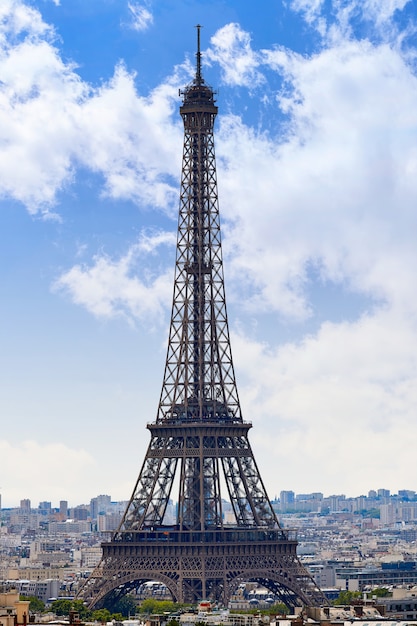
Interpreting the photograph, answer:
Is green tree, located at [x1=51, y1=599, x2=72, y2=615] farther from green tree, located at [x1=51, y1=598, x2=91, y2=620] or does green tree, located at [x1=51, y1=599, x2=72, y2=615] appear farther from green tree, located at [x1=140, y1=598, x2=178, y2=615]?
green tree, located at [x1=140, y1=598, x2=178, y2=615]

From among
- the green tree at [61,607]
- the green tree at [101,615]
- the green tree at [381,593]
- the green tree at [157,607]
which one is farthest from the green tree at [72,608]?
the green tree at [381,593]

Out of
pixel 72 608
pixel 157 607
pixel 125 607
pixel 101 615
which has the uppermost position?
pixel 125 607

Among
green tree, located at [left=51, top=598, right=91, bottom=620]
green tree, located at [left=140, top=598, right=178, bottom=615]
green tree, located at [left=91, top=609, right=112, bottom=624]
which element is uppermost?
green tree, located at [left=140, top=598, right=178, bottom=615]

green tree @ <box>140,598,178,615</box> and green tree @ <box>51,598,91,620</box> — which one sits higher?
green tree @ <box>140,598,178,615</box>

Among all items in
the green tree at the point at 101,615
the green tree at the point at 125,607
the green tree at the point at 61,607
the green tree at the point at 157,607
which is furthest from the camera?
the green tree at the point at 125,607

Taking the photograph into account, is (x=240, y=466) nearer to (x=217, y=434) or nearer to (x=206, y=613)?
(x=217, y=434)

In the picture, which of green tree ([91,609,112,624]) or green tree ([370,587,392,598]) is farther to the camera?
green tree ([370,587,392,598])

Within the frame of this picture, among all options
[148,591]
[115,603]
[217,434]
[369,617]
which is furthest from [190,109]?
[148,591]

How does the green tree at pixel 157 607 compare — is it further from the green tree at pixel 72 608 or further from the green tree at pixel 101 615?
the green tree at pixel 72 608

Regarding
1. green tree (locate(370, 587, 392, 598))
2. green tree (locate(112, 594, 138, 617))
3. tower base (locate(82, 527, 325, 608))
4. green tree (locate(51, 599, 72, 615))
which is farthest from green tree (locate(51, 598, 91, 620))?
green tree (locate(370, 587, 392, 598))

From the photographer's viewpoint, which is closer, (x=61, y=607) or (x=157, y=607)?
(x=61, y=607)

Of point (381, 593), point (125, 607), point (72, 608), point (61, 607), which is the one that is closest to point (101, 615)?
point (72, 608)

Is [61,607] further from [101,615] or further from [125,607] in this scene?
[125,607]

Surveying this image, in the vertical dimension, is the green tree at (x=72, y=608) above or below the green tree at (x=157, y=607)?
below
